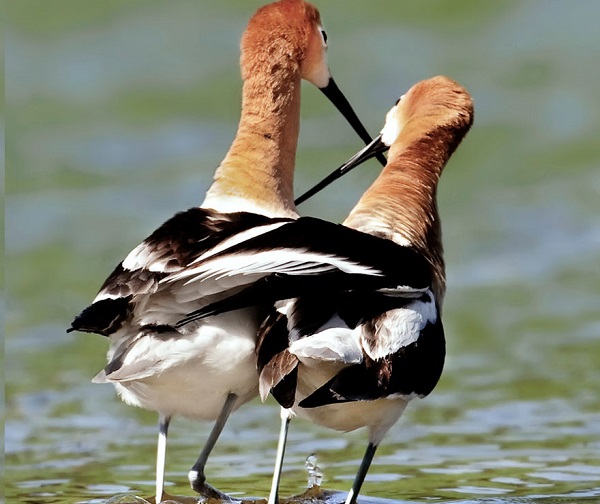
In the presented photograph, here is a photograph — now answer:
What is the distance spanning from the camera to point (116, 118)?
17.5 meters

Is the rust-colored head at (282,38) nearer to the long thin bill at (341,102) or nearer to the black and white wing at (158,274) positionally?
the long thin bill at (341,102)

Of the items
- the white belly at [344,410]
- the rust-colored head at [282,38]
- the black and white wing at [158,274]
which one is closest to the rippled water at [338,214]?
the white belly at [344,410]

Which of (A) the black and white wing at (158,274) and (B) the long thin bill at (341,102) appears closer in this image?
(A) the black and white wing at (158,274)

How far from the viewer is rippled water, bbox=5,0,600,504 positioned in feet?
28.0

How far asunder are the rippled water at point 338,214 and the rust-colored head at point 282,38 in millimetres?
2207

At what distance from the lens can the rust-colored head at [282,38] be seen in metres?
7.49

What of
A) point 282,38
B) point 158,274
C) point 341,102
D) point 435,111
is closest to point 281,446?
point 158,274

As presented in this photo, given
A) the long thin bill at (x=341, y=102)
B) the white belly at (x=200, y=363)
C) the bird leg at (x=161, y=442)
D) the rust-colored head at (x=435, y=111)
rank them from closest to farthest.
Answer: the white belly at (x=200, y=363)
the bird leg at (x=161, y=442)
the rust-colored head at (x=435, y=111)
the long thin bill at (x=341, y=102)

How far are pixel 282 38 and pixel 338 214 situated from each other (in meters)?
7.18

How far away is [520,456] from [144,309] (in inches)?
130

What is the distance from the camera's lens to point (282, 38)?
7523 millimetres

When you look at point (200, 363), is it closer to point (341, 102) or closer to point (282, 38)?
point (282, 38)

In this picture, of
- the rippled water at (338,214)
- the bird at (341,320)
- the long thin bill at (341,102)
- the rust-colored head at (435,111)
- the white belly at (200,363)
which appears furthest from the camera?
the rippled water at (338,214)

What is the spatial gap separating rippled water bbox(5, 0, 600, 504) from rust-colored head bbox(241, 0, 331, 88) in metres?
2.21
